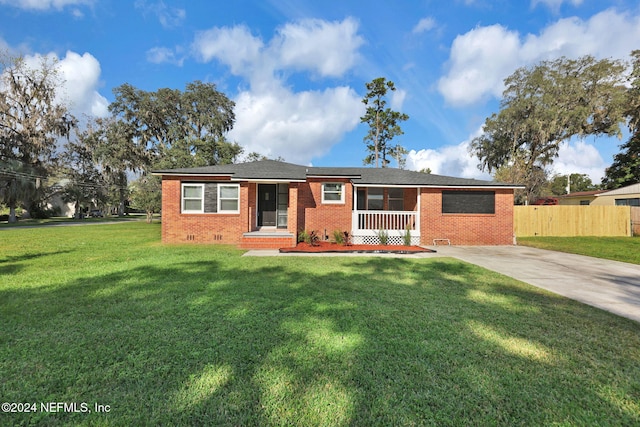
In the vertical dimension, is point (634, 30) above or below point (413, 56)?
above

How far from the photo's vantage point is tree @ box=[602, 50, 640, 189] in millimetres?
22594

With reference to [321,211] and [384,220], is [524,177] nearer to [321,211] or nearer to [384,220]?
[384,220]

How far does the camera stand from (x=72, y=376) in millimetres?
2422

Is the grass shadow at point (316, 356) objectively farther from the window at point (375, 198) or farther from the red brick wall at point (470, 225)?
the window at point (375, 198)

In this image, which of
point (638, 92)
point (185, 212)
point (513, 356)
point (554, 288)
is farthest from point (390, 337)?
point (638, 92)

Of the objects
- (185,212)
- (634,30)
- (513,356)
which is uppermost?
(634,30)

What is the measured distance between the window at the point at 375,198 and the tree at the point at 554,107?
18118 millimetres

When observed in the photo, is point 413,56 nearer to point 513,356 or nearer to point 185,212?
point 185,212

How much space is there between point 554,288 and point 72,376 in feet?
25.2

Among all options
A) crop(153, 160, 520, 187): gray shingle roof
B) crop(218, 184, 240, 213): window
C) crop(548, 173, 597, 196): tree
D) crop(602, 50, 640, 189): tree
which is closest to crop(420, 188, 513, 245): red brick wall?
crop(153, 160, 520, 187): gray shingle roof

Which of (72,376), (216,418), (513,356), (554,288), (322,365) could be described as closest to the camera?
(216,418)

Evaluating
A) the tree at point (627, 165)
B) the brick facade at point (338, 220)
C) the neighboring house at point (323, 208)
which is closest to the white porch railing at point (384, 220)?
the neighboring house at point (323, 208)

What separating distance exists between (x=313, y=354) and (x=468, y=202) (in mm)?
12206

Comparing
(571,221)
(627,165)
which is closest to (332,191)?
(571,221)
